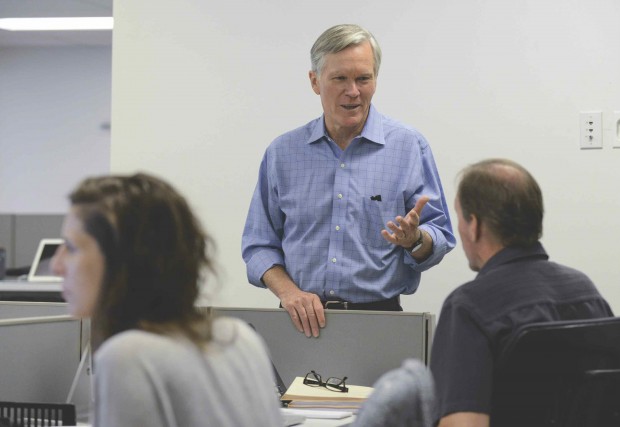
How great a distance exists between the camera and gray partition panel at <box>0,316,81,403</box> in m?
2.17

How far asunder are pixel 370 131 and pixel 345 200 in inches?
9.3

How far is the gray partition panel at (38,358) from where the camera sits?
217 cm

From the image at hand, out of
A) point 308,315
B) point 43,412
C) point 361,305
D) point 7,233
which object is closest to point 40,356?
point 43,412

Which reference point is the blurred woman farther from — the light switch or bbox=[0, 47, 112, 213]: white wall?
bbox=[0, 47, 112, 213]: white wall

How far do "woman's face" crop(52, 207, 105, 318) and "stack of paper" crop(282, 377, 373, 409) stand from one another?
112 centimetres

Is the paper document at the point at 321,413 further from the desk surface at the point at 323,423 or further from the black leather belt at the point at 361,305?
the black leather belt at the point at 361,305

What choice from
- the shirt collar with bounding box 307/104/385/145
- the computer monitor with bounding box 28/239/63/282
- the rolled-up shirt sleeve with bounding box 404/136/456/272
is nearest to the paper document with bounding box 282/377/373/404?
the rolled-up shirt sleeve with bounding box 404/136/456/272

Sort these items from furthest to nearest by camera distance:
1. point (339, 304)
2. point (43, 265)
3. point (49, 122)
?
point (49, 122) < point (43, 265) < point (339, 304)

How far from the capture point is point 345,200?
272 centimetres

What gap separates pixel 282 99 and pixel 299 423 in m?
1.99

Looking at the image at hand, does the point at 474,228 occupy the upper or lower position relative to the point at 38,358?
upper

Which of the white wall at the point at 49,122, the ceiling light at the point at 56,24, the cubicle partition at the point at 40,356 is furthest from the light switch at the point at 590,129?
the white wall at the point at 49,122

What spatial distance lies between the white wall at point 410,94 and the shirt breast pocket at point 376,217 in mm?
849

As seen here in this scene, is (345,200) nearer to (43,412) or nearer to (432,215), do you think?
Result: (432,215)
